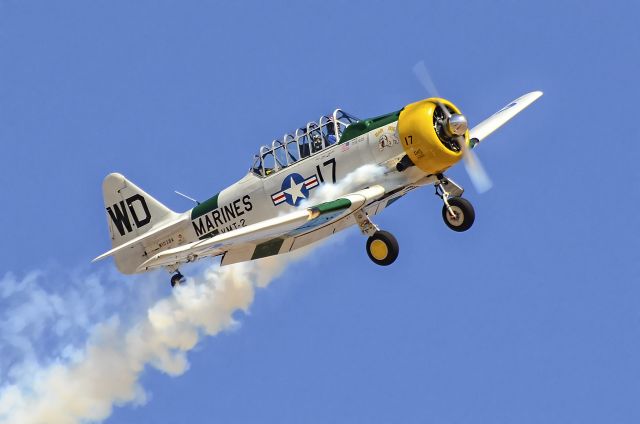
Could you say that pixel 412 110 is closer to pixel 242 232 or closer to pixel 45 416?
pixel 242 232

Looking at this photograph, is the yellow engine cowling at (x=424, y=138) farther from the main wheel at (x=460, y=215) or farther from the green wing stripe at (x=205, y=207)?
the green wing stripe at (x=205, y=207)

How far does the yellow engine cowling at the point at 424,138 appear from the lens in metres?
27.4

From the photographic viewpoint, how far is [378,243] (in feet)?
92.2

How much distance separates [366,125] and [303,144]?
1.43 meters

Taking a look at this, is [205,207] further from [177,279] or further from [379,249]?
[379,249]

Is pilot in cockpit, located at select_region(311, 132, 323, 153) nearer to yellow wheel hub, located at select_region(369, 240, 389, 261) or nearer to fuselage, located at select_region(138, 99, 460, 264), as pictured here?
fuselage, located at select_region(138, 99, 460, 264)

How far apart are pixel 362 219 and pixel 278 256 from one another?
3.35 meters

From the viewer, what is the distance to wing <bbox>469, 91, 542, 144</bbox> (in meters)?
31.5

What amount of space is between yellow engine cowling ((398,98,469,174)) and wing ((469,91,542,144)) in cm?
265

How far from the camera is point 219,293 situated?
31.8 meters

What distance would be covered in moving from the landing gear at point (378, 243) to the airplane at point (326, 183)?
2 cm

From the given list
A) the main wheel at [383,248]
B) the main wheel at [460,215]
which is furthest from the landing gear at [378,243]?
the main wheel at [460,215]

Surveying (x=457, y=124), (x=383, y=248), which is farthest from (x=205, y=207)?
(x=457, y=124)

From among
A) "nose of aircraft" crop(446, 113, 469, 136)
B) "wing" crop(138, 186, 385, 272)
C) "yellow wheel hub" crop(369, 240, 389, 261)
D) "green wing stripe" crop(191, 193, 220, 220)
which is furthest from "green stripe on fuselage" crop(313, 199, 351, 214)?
"green wing stripe" crop(191, 193, 220, 220)
